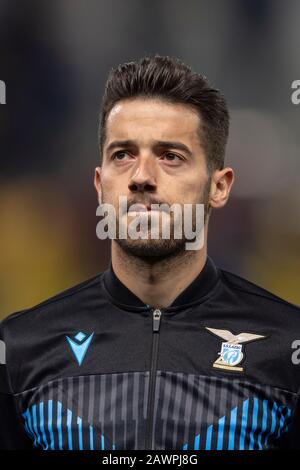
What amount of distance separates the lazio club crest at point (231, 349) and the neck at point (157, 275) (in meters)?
0.21

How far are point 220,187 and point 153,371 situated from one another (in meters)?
0.86

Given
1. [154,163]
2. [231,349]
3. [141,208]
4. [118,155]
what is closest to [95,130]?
[118,155]

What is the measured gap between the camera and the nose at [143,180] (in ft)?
9.25

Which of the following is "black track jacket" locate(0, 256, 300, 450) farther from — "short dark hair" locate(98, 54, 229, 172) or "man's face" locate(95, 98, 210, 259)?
"short dark hair" locate(98, 54, 229, 172)

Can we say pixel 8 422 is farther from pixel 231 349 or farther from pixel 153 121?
pixel 153 121

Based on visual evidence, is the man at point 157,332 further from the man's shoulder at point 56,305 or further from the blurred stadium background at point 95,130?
the blurred stadium background at point 95,130

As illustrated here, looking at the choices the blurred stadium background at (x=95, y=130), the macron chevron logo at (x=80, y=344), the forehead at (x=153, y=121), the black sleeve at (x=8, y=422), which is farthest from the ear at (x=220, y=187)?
the blurred stadium background at (x=95, y=130)

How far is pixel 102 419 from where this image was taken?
2801 millimetres

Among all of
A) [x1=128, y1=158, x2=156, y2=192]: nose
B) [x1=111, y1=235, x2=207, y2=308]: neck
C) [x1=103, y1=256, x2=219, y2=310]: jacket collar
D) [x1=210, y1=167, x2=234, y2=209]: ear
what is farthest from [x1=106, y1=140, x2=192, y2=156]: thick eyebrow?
[x1=103, y1=256, x2=219, y2=310]: jacket collar

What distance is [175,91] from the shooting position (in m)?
3.04

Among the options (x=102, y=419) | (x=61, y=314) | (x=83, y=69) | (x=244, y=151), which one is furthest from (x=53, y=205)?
(x=102, y=419)

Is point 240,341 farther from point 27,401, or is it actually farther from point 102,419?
point 27,401

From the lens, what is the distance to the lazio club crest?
2.89 m
